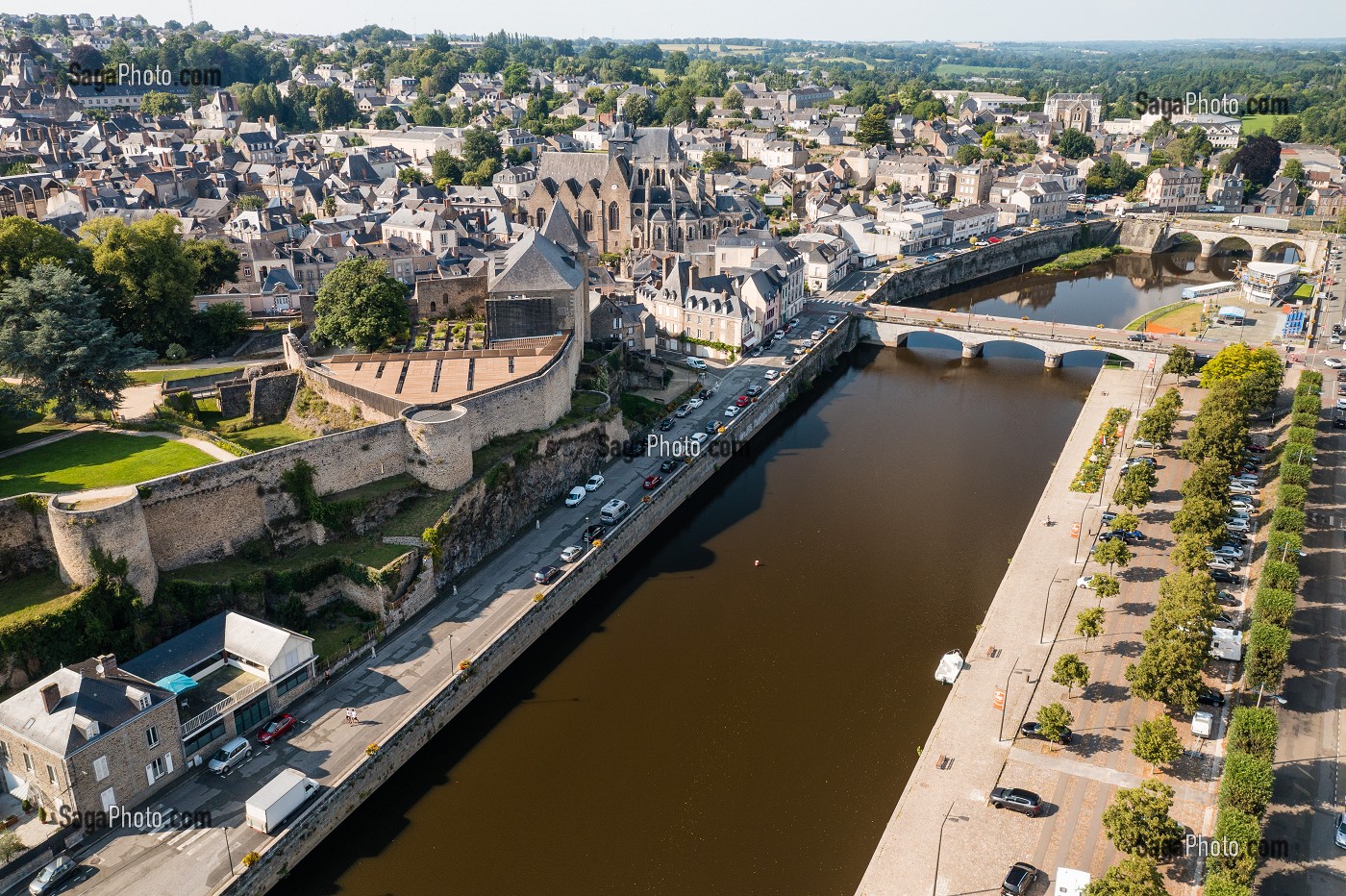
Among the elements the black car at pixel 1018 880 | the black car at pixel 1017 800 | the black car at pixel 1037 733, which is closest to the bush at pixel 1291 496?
the black car at pixel 1037 733

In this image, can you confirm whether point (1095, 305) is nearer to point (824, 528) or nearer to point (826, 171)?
point (826, 171)

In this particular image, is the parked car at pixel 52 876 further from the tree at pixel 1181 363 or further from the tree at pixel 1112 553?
the tree at pixel 1181 363

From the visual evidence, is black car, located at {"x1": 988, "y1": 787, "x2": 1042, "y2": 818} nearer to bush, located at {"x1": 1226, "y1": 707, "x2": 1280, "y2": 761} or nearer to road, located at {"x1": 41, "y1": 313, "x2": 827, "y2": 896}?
bush, located at {"x1": 1226, "y1": 707, "x2": 1280, "y2": 761}

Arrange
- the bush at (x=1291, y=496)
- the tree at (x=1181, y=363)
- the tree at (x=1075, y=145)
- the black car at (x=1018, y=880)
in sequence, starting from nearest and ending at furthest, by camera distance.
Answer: the black car at (x=1018, y=880) → the bush at (x=1291, y=496) → the tree at (x=1181, y=363) → the tree at (x=1075, y=145)

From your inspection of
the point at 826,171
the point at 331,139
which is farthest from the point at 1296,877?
the point at 331,139

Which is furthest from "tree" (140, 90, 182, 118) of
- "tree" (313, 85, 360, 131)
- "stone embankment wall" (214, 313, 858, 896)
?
"stone embankment wall" (214, 313, 858, 896)

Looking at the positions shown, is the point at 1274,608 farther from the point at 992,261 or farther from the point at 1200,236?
the point at 1200,236
